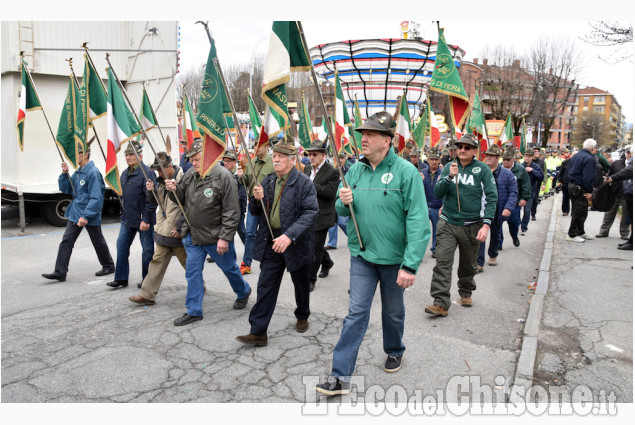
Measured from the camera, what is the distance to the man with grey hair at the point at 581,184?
31.8ft

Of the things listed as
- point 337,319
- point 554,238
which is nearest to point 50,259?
point 337,319

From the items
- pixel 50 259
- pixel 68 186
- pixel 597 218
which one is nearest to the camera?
pixel 68 186

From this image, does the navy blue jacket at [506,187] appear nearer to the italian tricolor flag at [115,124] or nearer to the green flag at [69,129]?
the italian tricolor flag at [115,124]

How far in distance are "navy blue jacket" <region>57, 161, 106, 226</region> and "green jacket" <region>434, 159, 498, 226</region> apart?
15.5ft

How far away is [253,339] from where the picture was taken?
176 inches

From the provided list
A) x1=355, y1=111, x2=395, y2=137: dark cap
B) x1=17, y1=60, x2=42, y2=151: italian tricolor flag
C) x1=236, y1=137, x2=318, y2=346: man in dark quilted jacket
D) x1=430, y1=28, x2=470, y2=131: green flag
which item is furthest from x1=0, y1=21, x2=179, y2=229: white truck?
x1=355, y1=111, x2=395, y2=137: dark cap

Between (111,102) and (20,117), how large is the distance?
367 centimetres

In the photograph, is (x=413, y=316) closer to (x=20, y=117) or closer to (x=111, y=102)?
(x=111, y=102)

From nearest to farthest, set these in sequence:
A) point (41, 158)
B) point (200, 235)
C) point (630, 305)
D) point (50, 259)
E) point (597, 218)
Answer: point (200, 235)
point (630, 305)
point (50, 259)
point (41, 158)
point (597, 218)

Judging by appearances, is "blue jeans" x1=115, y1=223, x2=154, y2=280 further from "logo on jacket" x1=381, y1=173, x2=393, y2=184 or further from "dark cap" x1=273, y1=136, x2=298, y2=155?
"logo on jacket" x1=381, y1=173, x2=393, y2=184

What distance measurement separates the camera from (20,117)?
8.40 meters

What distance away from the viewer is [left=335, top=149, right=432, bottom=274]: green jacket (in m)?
3.50

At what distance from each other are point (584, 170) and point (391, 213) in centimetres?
791

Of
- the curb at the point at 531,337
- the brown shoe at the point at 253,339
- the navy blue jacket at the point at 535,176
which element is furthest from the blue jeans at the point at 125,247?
the navy blue jacket at the point at 535,176
